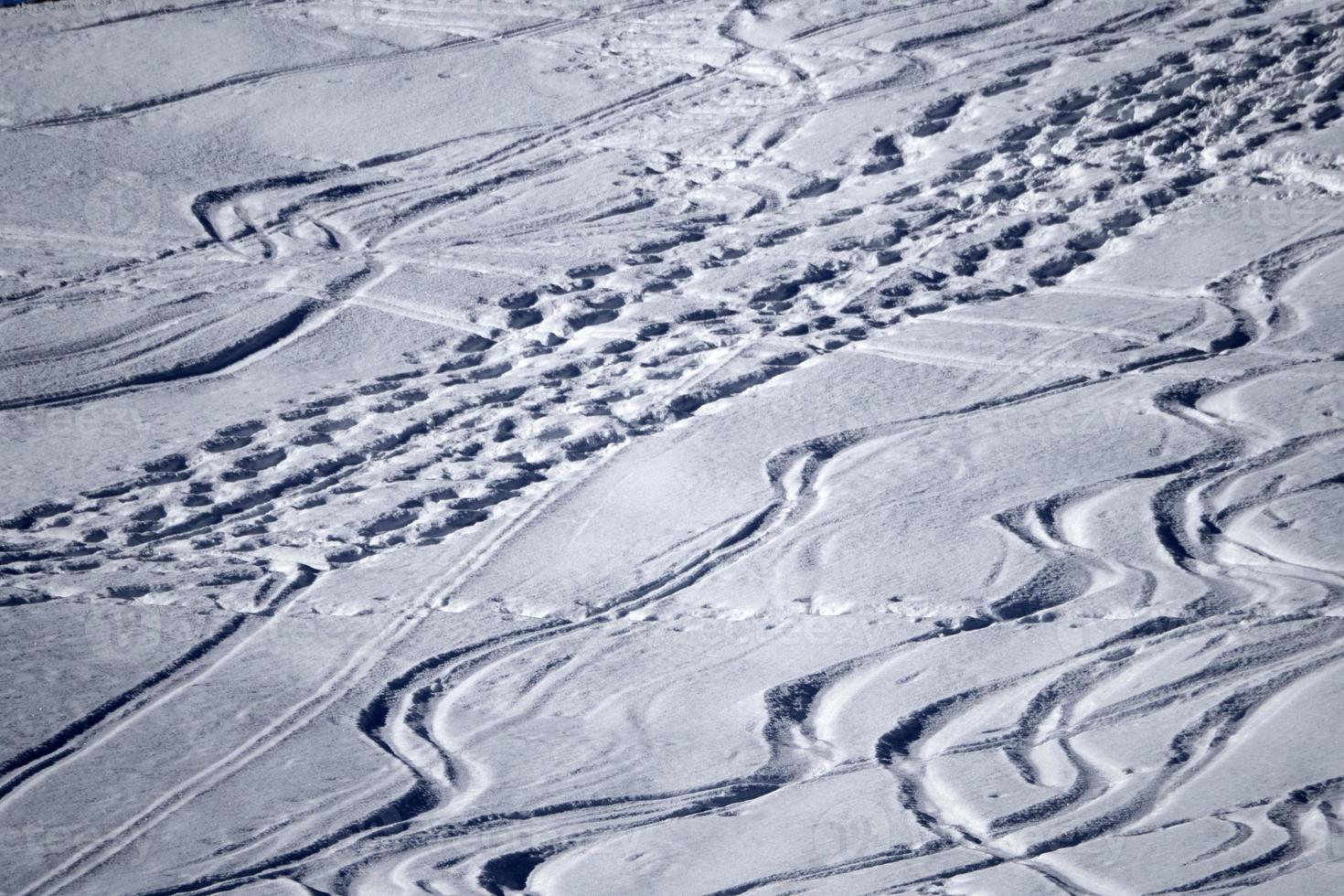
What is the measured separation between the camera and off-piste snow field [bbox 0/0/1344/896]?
2.79 meters

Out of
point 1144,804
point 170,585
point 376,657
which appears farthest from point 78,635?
point 1144,804

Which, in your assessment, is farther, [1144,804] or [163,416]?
[163,416]

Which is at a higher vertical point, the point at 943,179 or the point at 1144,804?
the point at 943,179

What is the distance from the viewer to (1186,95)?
18.5ft

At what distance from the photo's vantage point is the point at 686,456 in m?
4.11

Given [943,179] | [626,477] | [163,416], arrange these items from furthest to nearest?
1. [943,179]
2. [163,416]
3. [626,477]

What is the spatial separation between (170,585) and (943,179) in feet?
11.0

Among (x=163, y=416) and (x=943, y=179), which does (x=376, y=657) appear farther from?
(x=943, y=179)

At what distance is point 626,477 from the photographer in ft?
13.3

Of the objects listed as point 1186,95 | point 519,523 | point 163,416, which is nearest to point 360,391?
point 163,416

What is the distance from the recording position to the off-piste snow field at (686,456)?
2.79 metres

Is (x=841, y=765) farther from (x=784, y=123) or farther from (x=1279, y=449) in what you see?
(x=784, y=123)

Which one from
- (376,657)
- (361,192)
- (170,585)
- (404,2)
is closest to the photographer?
(376,657)

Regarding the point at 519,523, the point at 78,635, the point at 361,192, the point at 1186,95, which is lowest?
the point at 78,635
